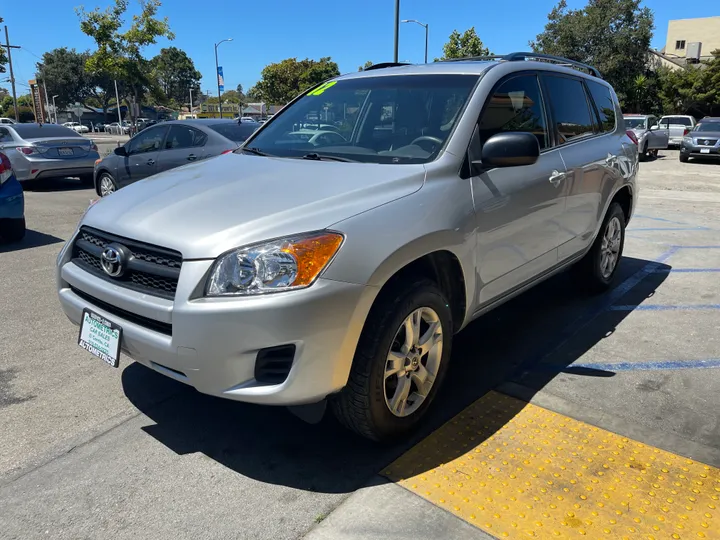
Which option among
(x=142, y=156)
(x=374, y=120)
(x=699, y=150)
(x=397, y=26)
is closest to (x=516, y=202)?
(x=374, y=120)

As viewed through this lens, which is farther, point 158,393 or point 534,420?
point 158,393

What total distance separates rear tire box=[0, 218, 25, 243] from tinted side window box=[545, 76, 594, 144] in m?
6.17

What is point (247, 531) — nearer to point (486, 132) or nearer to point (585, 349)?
point (486, 132)

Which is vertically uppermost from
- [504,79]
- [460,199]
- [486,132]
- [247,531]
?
[504,79]

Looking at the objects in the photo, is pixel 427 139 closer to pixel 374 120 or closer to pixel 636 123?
pixel 374 120

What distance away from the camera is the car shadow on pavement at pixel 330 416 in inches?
109

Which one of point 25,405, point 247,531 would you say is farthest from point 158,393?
point 247,531

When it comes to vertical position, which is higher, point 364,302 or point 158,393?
point 364,302

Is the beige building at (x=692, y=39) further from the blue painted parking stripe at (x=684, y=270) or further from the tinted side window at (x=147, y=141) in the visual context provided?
the tinted side window at (x=147, y=141)

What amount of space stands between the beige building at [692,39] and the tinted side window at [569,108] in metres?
47.8

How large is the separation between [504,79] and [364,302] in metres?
1.94

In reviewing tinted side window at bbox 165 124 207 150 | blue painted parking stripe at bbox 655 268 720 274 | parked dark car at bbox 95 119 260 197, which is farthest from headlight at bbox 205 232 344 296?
tinted side window at bbox 165 124 207 150

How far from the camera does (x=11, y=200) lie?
22.0 ft

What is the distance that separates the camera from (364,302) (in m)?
2.46
